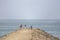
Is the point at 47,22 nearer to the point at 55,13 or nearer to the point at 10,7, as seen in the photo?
the point at 55,13

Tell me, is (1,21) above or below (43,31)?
above

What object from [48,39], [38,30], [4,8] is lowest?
[48,39]

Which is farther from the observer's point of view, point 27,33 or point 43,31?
point 43,31

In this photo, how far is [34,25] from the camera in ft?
13.2

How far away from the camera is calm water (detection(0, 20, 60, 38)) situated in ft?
12.9

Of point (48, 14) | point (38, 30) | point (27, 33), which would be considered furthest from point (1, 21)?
point (48, 14)

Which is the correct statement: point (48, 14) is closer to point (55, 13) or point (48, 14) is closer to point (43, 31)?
point (55, 13)

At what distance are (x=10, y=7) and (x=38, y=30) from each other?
1.11 m

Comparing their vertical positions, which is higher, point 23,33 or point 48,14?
point 48,14

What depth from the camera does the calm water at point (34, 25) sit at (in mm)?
3941

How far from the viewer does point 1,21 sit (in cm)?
395

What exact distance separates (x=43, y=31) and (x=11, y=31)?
96 cm

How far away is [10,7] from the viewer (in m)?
4.12

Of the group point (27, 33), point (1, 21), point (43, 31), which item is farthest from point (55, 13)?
point (1, 21)
